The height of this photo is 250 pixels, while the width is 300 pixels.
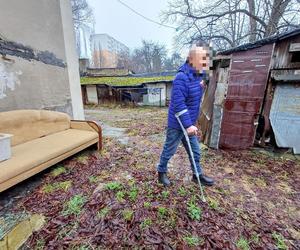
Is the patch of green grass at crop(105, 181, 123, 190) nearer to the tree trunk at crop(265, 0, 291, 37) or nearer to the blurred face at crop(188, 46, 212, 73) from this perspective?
the blurred face at crop(188, 46, 212, 73)

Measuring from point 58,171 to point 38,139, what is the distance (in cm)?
74

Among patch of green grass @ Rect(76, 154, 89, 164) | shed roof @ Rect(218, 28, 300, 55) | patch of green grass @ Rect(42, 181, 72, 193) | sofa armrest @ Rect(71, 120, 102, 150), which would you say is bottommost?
patch of green grass @ Rect(42, 181, 72, 193)

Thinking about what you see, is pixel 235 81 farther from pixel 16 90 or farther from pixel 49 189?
pixel 16 90

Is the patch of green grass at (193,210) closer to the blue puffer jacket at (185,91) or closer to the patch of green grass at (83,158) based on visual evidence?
the blue puffer jacket at (185,91)

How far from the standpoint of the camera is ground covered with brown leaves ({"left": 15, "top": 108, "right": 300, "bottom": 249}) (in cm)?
172

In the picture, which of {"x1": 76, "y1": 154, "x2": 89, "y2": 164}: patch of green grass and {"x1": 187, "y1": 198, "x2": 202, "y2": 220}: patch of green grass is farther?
{"x1": 76, "y1": 154, "x2": 89, "y2": 164}: patch of green grass

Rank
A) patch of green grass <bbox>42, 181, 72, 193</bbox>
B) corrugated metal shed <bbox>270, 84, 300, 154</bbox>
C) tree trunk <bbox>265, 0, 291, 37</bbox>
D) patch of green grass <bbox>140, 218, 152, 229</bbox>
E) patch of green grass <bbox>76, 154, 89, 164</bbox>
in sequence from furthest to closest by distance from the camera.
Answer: tree trunk <bbox>265, 0, 291, 37</bbox> → corrugated metal shed <bbox>270, 84, 300, 154</bbox> → patch of green grass <bbox>76, 154, 89, 164</bbox> → patch of green grass <bbox>42, 181, 72, 193</bbox> → patch of green grass <bbox>140, 218, 152, 229</bbox>

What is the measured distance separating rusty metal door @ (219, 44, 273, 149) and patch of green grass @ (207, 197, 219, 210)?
2.30 metres

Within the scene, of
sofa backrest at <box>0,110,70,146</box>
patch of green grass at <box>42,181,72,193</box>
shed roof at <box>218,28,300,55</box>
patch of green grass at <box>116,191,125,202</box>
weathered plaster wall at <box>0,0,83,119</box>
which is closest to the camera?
patch of green grass at <box>116,191,125,202</box>

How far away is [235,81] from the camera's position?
402 cm

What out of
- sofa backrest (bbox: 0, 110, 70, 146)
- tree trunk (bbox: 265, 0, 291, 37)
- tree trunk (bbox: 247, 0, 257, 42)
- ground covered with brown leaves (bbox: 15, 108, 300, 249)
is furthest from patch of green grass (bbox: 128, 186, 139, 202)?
tree trunk (bbox: 247, 0, 257, 42)

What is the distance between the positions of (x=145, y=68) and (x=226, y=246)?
2472 centimetres

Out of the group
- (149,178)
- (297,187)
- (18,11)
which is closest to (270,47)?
(297,187)

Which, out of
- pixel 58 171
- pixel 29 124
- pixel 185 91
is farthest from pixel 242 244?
pixel 29 124
